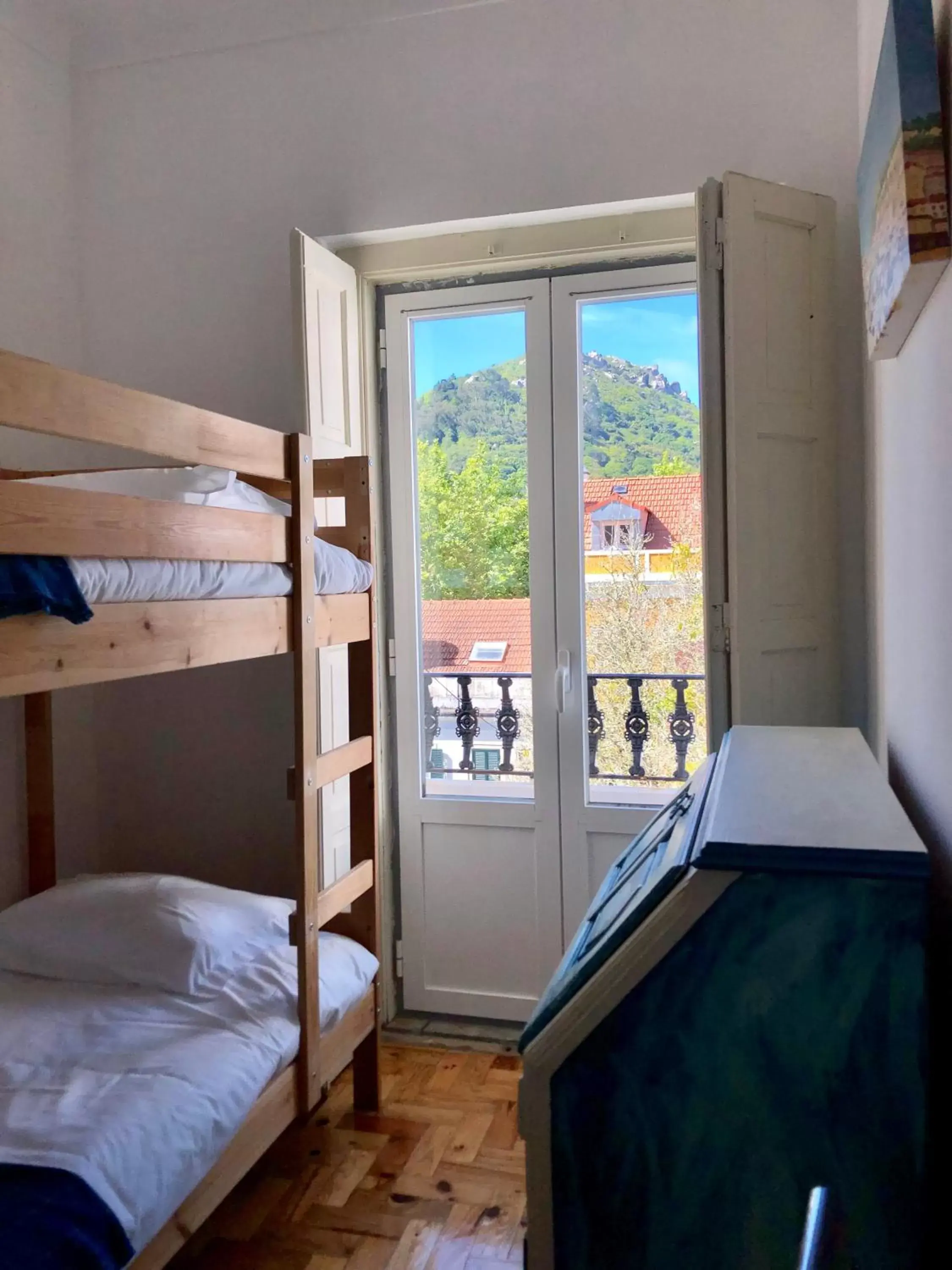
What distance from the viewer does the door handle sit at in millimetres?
2861

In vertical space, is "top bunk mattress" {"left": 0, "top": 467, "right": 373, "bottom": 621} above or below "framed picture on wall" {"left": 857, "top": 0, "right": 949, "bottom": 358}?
below

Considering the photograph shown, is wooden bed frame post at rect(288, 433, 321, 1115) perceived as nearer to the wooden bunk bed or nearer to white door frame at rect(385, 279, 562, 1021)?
the wooden bunk bed

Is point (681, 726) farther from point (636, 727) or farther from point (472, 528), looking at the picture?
point (472, 528)

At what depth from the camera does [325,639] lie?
228cm

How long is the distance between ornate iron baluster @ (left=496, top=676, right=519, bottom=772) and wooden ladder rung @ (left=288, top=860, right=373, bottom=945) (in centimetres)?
63

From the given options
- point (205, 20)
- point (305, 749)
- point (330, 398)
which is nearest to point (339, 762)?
point (305, 749)

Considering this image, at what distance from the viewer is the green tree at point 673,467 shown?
276cm

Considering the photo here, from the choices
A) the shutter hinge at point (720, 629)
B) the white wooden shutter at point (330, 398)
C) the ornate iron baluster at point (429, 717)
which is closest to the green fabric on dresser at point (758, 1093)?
the shutter hinge at point (720, 629)

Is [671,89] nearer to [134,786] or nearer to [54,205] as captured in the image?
[54,205]

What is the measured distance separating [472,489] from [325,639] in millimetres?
880

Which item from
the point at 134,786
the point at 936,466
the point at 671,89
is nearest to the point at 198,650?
the point at 936,466

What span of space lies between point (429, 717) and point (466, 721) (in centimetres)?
13

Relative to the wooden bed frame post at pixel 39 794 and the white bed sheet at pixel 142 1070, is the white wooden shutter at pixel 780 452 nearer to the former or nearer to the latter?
the white bed sheet at pixel 142 1070

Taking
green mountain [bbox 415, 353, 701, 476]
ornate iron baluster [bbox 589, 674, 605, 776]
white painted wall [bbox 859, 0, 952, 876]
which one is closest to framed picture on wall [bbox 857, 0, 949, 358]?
white painted wall [bbox 859, 0, 952, 876]
